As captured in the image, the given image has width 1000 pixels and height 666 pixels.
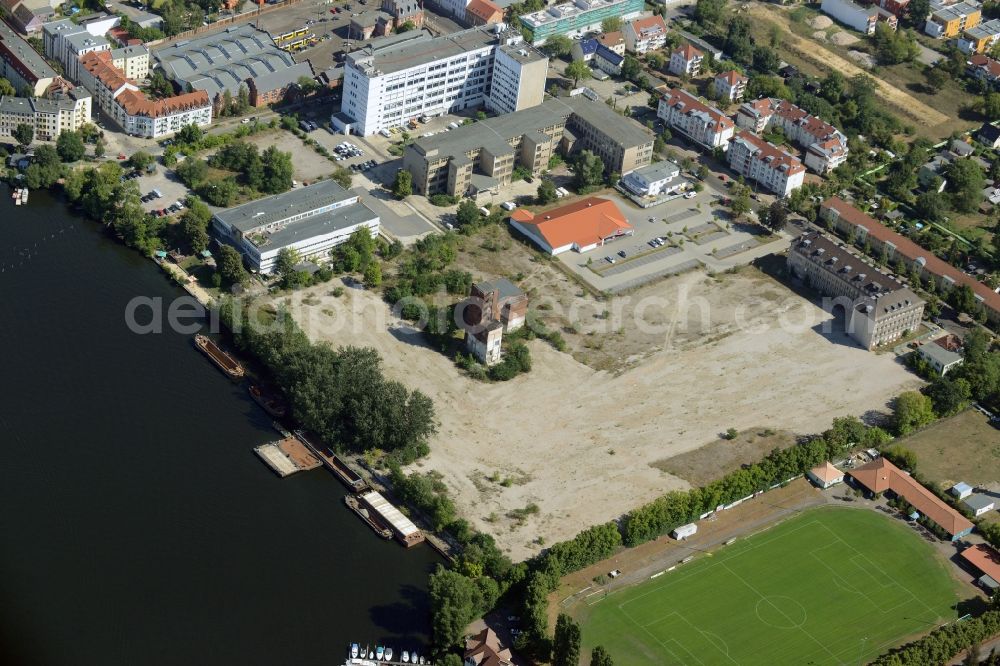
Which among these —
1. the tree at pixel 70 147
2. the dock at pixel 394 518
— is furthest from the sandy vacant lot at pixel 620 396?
the tree at pixel 70 147

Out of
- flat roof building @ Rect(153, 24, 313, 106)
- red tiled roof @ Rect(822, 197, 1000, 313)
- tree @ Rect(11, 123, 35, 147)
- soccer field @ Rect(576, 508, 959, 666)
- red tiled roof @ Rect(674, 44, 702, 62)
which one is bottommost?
soccer field @ Rect(576, 508, 959, 666)

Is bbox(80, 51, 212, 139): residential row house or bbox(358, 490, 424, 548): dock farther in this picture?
bbox(80, 51, 212, 139): residential row house

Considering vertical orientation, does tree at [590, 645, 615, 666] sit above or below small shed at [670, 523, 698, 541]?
above

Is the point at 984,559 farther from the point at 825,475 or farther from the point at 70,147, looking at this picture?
the point at 70,147


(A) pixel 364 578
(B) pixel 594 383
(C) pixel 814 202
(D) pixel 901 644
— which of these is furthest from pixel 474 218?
(D) pixel 901 644

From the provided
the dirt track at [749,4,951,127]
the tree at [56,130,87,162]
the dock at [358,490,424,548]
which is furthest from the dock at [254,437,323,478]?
the dirt track at [749,4,951,127]

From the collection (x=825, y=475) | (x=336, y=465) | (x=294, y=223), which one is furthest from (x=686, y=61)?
(x=336, y=465)

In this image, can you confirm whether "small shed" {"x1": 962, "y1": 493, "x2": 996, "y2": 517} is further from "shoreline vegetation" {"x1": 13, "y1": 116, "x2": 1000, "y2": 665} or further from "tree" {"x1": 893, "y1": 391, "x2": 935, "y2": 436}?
"tree" {"x1": 893, "y1": 391, "x2": 935, "y2": 436}
